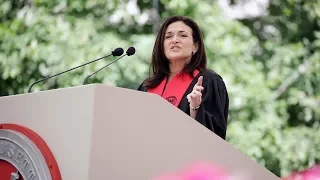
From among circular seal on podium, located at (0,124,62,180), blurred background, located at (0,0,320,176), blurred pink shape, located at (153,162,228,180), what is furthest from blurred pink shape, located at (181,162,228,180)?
blurred background, located at (0,0,320,176)

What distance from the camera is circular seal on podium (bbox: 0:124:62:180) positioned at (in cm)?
149

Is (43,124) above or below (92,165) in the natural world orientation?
above

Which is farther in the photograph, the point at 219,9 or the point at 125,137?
the point at 219,9

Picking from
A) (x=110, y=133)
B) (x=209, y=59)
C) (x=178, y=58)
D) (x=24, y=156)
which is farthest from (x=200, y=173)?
(x=209, y=59)

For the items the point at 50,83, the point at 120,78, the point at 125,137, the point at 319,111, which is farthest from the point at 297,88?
the point at 125,137

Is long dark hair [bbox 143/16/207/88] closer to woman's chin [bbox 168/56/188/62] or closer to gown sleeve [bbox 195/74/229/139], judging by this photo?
woman's chin [bbox 168/56/188/62]

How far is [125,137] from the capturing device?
1.52 m

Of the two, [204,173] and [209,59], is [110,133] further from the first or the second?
[209,59]

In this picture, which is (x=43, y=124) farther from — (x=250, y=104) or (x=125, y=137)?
(x=250, y=104)

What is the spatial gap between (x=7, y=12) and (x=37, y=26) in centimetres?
46

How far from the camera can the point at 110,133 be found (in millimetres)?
1492

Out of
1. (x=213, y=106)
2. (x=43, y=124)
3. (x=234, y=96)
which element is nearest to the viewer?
(x=43, y=124)

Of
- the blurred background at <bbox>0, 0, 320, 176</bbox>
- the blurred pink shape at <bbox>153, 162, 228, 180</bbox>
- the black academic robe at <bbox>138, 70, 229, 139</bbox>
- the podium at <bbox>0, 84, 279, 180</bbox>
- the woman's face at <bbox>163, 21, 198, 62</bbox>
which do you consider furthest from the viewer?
the blurred background at <bbox>0, 0, 320, 176</bbox>

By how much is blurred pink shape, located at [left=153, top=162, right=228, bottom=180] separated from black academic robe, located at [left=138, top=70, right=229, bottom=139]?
0.35m
